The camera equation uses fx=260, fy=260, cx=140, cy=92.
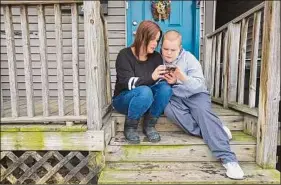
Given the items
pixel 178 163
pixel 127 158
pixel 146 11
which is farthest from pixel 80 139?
pixel 146 11

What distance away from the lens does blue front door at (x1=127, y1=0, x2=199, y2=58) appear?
432cm

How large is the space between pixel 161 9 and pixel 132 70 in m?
2.36

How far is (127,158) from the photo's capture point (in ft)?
7.40

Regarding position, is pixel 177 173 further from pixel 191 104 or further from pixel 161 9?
pixel 161 9

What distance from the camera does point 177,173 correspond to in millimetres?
2068

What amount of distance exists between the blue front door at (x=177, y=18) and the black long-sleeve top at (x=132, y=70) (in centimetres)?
211

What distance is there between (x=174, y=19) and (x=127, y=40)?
2.85ft

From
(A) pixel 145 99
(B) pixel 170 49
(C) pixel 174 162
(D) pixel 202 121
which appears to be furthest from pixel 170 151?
(B) pixel 170 49

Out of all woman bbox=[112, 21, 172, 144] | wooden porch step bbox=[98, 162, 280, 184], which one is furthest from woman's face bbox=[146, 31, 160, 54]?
wooden porch step bbox=[98, 162, 280, 184]

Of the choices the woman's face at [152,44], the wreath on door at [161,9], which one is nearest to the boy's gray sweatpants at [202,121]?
the woman's face at [152,44]

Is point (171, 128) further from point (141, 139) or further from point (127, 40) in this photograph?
point (127, 40)

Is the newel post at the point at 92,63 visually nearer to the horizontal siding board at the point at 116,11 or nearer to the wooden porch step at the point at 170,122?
the wooden porch step at the point at 170,122

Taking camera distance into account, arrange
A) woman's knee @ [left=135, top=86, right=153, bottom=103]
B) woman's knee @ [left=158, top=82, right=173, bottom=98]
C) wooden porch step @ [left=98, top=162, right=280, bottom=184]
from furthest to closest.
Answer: woman's knee @ [left=158, top=82, right=173, bottom=98] < woman's knee @ [left=135, top=86, right=153, bottom=103] < wooden porch step @ [left=98, top=162, right=280, bottom=184]

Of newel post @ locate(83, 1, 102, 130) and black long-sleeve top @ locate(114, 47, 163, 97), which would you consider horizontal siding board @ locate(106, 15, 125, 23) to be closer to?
black long-sleeve top @ locate(114, 47, 163, 97)
